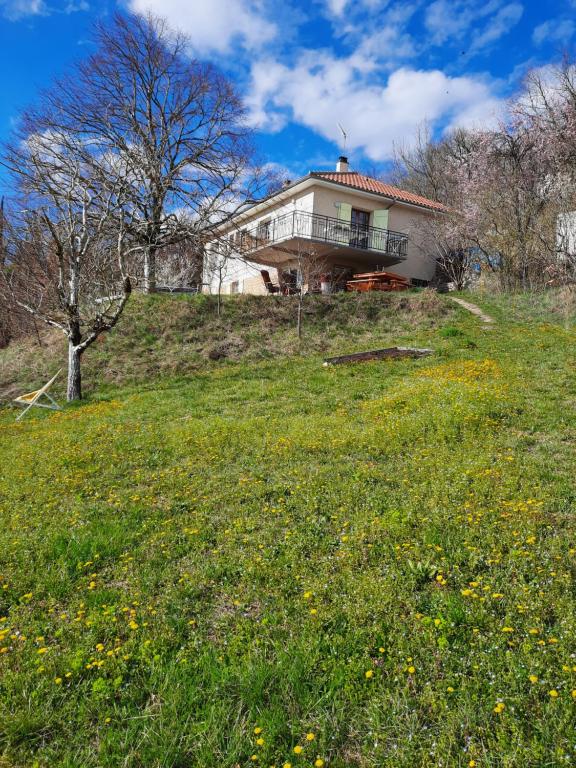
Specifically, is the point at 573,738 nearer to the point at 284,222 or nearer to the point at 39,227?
the point at 39,227

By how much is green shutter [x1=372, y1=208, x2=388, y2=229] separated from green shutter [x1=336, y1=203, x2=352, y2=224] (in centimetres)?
175

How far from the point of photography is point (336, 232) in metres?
24.1

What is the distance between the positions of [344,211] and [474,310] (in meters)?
10.0

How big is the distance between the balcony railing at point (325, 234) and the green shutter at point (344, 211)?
0.34 m

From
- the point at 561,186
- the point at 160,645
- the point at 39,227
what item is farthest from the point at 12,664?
the point at 561,186

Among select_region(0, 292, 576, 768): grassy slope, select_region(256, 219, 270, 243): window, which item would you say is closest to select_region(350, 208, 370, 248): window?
select_region(256, 219, 270, 243): window

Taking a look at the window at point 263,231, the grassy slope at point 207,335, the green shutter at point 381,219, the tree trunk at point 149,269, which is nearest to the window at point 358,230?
the green shutter at point 381,219

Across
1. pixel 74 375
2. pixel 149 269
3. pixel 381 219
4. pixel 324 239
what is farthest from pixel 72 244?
pixel 381 219

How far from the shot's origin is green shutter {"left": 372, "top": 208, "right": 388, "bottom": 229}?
83.3 feet

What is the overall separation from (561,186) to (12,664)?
23202mm

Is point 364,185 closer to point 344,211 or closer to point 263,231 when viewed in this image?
point 344,211

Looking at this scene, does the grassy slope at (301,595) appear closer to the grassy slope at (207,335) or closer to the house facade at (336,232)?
the grassy slope at (207,335)

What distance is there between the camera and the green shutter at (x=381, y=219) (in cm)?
2539

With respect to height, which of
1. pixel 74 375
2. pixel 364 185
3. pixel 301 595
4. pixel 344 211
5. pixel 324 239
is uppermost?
pixel 364 185
